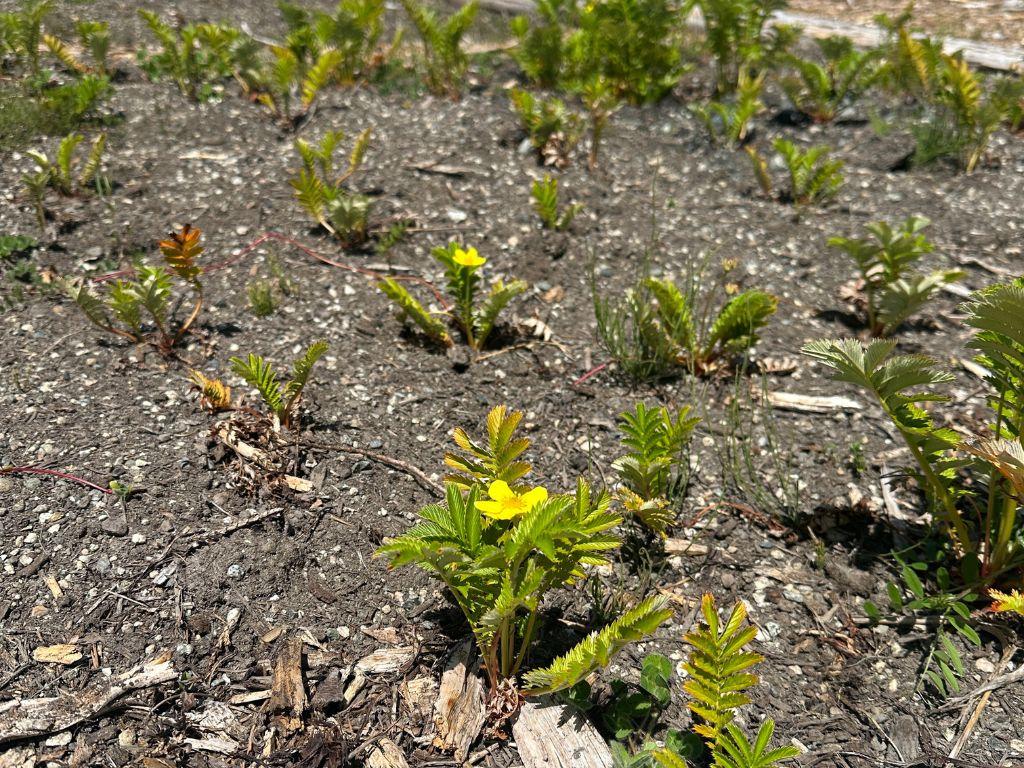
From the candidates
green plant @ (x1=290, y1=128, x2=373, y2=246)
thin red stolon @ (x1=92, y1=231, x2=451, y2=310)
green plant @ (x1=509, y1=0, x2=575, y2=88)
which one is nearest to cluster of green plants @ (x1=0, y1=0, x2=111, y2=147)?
thin red stolon @ (x1=92, y1=231, x2=451, y2=310)

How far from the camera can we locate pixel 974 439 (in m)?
1.99

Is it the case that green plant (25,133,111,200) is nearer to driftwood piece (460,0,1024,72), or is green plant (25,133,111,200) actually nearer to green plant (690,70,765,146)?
green plant (690,70,765,146)

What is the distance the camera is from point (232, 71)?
4.97m

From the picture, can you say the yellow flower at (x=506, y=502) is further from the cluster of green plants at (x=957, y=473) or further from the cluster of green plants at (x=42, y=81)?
the cluster of green plants at (x=42, y=81)

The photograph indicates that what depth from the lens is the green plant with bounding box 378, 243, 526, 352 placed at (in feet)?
9.27

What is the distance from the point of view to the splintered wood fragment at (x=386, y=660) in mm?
2025

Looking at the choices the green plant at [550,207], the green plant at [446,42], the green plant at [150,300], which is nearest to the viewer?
the green plant at [150,300]

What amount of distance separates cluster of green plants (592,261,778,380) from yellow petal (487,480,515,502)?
1.26 m

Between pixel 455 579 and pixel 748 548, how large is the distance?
1.11 metres

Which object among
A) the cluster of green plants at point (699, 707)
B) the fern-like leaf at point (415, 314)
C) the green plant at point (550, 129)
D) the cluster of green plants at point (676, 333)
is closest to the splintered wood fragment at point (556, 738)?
the cluster of green plants at point (699, 707)

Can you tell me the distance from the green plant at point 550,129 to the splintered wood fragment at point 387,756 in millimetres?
3252

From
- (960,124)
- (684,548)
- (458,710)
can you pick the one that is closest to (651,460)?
(684,548)

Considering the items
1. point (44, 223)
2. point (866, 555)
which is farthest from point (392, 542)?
point (44, 223)

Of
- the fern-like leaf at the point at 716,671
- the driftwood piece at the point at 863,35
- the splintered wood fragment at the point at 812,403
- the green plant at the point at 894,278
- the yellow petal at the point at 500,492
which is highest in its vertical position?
the driftwood piece at the point at 863,35
